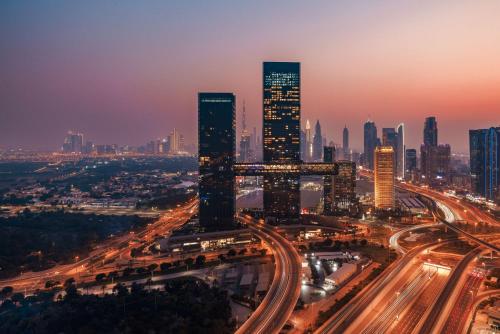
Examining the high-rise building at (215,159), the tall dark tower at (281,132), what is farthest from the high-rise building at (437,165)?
the high-rise building at (215,159)

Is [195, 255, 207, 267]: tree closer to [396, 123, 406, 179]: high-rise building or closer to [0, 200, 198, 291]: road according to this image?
[0, 200, 198, 291]: road

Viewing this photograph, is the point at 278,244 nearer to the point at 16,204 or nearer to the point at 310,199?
the point at 310,199

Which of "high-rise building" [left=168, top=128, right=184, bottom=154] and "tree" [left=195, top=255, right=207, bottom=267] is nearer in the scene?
"tree" [left=195, top=255, right=207, bottom=267]

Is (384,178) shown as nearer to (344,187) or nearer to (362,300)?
(344,187)

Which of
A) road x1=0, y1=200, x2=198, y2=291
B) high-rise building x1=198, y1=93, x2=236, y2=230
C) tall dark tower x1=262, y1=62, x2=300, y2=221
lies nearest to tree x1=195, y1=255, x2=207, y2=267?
road x1=0, y1=200, x2=198, y2=291

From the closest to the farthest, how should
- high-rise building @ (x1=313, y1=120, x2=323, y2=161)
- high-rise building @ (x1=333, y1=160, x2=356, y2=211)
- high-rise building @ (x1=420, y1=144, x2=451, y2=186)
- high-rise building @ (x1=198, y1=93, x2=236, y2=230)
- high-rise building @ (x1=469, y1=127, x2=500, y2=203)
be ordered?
high-rise building @ (x1=198, y1=93, x2=236, y2=230) < high-rise building @ (x1=333, y1=160, x2=356, y2=211) < high-rise building @ (x1=469, y1=127, x2=500, y2=203) < high-rise building @ (x1=420, y1=144, x2=451, y2=186) < high-rise building @ (x1=313, y1=120, x2=323, y2=161)

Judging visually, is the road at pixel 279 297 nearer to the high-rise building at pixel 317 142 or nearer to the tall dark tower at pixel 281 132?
the tall dark tower at pixel 281 132

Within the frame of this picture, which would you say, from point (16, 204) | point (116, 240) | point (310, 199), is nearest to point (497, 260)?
point (116, 240)

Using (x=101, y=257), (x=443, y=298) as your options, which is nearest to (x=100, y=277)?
(x=101, y=257)
